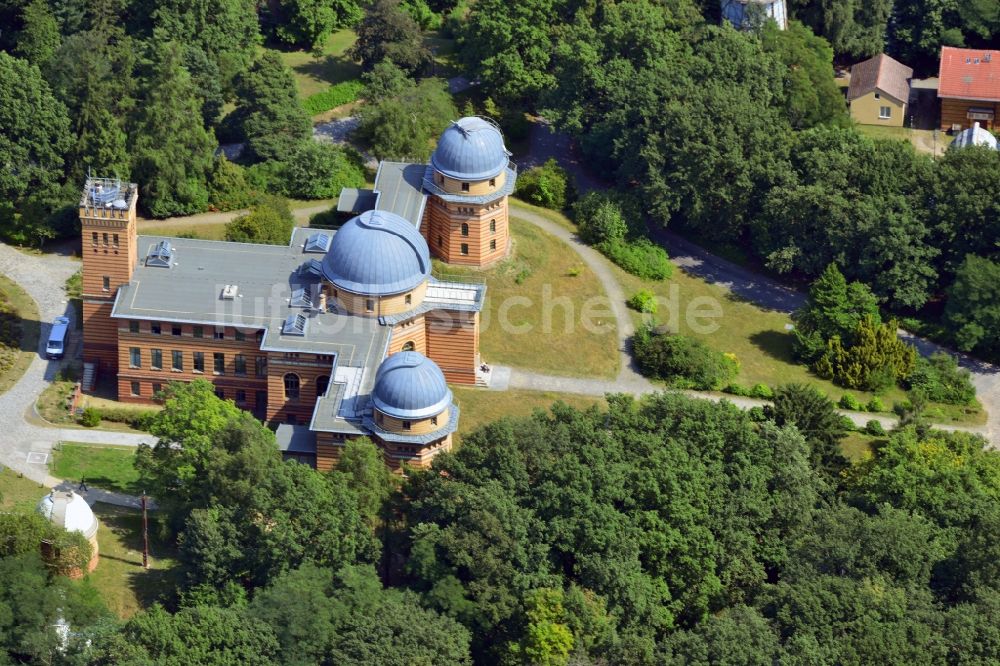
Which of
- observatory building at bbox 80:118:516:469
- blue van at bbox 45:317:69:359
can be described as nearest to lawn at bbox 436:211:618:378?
observatory building at bbox 80:118:516:469

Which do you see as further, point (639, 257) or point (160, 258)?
point (639, 257)

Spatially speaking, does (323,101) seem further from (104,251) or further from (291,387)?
(291,387)

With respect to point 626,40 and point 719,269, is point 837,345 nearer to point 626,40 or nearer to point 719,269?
point 719,269

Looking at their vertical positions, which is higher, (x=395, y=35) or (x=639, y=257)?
(x=395, y=35)

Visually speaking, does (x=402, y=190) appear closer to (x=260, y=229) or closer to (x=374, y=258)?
(x=260, y=229)

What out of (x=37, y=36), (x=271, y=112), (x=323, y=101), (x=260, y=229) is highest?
(x=37, y=36)

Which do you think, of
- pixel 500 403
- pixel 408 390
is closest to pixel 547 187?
pixel 500 403

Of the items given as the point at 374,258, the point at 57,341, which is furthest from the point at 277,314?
the point at 57,341

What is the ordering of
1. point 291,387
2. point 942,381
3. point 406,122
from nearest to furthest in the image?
point 291,387, point 942,381, point 406,122

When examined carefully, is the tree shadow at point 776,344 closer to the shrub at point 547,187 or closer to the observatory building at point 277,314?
the shrub at point 547,187

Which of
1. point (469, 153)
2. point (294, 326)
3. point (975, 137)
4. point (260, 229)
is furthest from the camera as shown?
point (975, 137)
